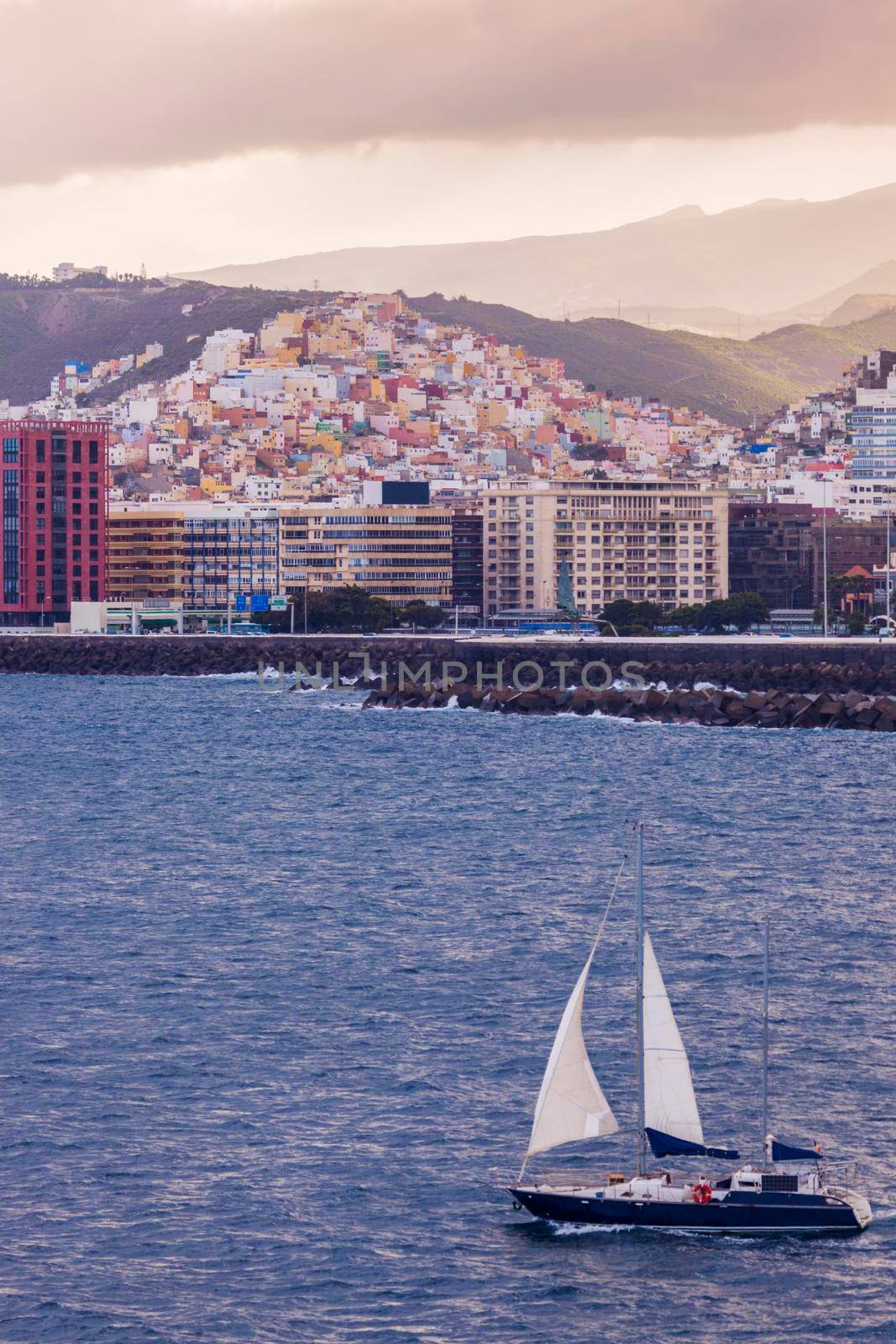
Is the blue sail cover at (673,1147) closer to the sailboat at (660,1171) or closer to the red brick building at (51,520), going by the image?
the sailboat at (660,1171)

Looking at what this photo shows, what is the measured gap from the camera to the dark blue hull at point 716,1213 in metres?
21.1

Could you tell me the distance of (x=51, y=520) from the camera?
14475 centimetres

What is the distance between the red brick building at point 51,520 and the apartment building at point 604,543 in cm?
2640

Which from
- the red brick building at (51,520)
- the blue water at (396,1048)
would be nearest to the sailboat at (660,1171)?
the blue water at (396,1048)

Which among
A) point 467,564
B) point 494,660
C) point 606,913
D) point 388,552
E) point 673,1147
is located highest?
point 388,552

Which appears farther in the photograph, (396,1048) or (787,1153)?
(396,1048)

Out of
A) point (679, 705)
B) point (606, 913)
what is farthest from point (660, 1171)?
point (679, 705)

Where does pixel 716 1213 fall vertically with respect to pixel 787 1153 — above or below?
below

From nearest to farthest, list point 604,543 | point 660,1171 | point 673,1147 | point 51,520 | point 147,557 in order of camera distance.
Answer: point 673,1147 → point 660,1171 → point 51,520 → point 604,543 → point 147,557

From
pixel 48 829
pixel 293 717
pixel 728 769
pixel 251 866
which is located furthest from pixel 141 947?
pixel 293 717

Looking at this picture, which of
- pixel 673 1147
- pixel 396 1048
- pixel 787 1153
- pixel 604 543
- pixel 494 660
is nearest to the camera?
pixel 787 1153

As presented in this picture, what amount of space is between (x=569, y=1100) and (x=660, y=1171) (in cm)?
123

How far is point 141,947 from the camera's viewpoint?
114 ft

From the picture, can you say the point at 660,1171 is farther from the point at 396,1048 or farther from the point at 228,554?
the point at 228,554
